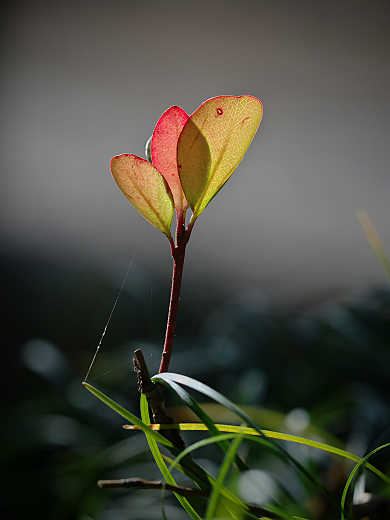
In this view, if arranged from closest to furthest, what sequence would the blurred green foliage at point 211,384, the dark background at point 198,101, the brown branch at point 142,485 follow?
the brown branch at point 142,485, the blurred green foliage at point 211,384, the dark background at point 198,101

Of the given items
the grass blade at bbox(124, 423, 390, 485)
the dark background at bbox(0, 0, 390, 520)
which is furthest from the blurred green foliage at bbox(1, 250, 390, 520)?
the dark background at bbox(0, 0, 390, 520)

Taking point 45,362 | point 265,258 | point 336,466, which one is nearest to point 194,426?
point 336,466

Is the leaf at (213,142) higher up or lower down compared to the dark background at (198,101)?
lower down

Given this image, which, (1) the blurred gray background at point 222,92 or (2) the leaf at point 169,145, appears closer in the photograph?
(2) the leaf at point 169,145

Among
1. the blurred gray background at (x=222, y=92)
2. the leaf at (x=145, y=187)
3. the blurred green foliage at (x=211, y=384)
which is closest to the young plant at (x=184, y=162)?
the leaf at (x=145, y=187)

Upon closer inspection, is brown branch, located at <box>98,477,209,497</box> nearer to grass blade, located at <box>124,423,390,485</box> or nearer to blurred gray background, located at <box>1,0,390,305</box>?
grass blade, located at <box>124,423,390,485</box>

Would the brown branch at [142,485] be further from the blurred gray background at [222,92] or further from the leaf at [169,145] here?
the blurred gray background at [222,92]

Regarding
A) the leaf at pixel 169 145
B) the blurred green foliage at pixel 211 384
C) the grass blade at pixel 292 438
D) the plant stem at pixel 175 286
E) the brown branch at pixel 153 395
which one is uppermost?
the leaf at pixel 169 145

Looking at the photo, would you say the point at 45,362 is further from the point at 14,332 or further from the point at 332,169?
the point at 332,169
